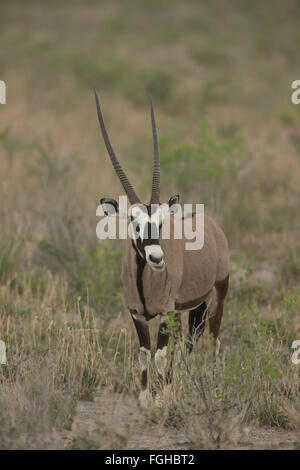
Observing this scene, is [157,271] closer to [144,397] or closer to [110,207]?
[110,207]

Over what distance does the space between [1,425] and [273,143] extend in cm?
1244

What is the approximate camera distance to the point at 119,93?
21.7m

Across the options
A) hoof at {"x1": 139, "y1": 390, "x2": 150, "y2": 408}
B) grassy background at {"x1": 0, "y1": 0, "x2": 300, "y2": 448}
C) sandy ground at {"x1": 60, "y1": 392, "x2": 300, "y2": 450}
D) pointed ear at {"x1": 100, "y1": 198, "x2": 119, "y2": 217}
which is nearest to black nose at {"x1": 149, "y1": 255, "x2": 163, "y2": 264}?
pointed ear at {"x1": 100, "y1": 198, "x2": 119, "y2": 217}

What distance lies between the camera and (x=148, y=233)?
16.9 ft

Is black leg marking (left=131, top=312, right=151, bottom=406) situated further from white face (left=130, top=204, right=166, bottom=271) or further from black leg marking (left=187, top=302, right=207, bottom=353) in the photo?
black leg marking (left=187, top=302, right=207, bottom=353)

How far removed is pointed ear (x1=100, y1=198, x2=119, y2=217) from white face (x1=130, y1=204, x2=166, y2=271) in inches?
10.9

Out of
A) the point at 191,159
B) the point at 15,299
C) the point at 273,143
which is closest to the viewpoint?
the point at 15,299

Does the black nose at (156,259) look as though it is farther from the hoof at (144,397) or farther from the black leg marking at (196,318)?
the black leg marking at (196,318)

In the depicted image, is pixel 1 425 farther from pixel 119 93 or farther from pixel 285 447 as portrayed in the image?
pixel 119 93

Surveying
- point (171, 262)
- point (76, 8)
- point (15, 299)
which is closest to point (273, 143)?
point (15, 299)

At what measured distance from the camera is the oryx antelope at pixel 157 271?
524cm

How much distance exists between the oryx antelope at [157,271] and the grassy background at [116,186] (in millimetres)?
457

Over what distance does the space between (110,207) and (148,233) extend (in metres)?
0.54

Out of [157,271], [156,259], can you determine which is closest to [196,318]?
[157,271]
